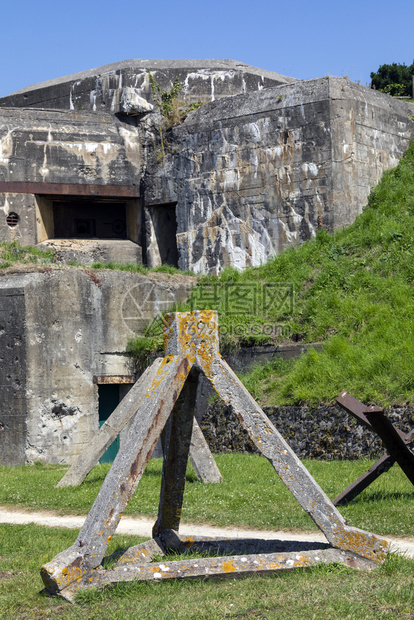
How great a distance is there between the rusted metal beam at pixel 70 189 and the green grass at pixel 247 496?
8.15 m

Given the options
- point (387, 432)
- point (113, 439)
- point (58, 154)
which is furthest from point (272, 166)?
point (387, 432)

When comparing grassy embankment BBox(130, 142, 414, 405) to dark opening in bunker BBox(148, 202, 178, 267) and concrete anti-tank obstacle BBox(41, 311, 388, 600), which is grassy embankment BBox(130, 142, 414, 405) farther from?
concrete anti-tank obstacle BBox(41, 311, 388, 600)

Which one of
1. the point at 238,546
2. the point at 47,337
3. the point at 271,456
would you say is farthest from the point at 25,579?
the point at 47,337

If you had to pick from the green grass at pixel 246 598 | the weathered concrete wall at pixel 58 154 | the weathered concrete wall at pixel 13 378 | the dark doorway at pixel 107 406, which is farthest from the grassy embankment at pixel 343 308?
the green grass at pixel 246 598

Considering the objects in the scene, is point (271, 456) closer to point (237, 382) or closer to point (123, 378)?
point (237, 382)

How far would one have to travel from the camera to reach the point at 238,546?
17.8ft

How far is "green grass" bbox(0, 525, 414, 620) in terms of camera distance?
3973mm

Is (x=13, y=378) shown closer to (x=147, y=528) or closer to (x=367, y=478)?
(x=147, y=528)

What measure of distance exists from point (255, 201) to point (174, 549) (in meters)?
12.9

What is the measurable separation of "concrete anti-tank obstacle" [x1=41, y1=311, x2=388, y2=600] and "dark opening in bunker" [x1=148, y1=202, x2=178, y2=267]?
1408 cm

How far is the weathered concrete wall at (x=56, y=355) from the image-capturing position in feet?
45.8

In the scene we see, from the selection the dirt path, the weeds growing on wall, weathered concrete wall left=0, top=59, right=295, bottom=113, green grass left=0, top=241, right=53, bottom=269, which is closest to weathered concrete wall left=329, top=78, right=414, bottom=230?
weathered concrete wall left=0, top=59, right=295, bottom=113

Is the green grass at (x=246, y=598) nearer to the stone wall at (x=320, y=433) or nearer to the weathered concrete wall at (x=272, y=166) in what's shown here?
the stone wall at (x=320, y=433)

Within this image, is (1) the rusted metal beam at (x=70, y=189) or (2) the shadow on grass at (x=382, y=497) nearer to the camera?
(2) the shadow on grass at (x=382, y=497)
